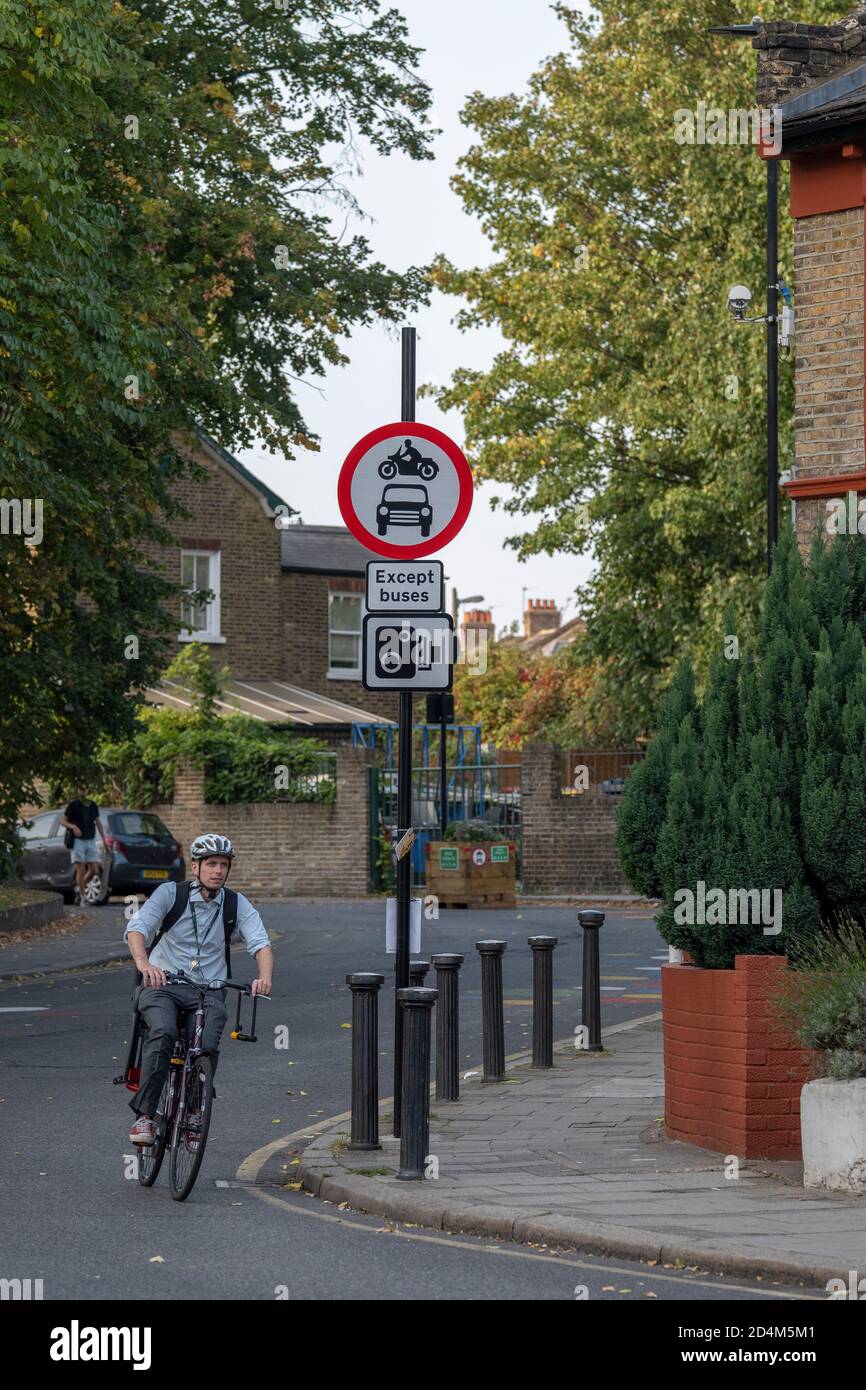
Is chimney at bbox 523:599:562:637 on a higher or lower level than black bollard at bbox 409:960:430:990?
higher

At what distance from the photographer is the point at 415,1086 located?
9.35 metres

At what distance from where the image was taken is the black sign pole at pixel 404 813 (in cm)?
1030

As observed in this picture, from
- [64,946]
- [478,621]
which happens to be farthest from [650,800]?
[478,621]

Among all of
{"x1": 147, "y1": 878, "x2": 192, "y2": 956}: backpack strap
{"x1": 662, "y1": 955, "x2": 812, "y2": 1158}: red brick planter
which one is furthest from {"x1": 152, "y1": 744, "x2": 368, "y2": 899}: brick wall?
{"x1": 147, "y1": 878, "x2": 192, "y2": 956}: backpack strap

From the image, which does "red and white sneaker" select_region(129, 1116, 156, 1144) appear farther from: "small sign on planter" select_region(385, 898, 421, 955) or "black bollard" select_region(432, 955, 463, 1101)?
"black bollard" select_region(432, 955, 463, 1101)

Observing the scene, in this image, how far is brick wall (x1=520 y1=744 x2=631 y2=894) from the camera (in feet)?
121

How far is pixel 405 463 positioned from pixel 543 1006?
471cm

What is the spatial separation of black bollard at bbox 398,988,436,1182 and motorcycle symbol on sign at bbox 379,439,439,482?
2.69m

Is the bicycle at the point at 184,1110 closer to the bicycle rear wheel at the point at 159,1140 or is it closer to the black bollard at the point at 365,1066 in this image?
the bicycle rear wheel at the point at 159,1140

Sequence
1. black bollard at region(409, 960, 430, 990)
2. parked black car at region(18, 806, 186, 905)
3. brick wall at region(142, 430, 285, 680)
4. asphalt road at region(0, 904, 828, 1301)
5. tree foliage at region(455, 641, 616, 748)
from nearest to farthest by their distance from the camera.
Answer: asphalt road at region(0, 904, 828, 1301)
black bollard at region(409, 960, 430, 990)
parked black car at region(18, 806, 186, 905)
brick wall at region(142, 430, 285, 680)
tree foliage at region(455, 641, 616, 748)

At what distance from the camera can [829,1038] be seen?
30.2 ft

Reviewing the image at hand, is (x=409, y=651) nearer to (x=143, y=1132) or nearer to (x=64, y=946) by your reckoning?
(x=143, y=1132)
